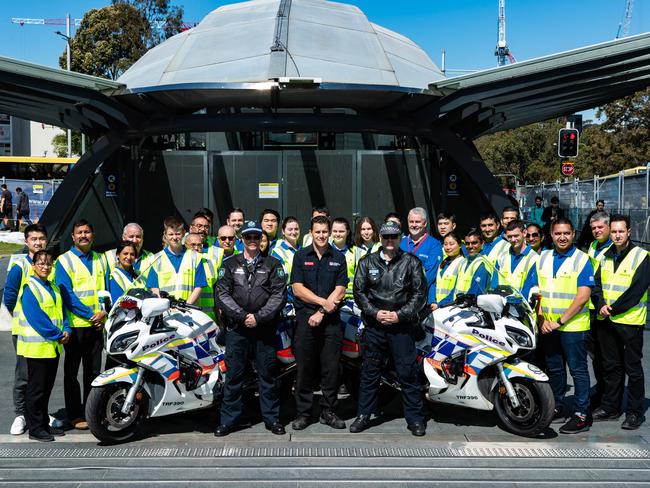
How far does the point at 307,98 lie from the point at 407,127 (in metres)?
1.85

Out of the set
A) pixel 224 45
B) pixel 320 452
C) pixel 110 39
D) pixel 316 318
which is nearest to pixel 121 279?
pixel 316 318

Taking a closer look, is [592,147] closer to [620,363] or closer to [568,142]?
[568,142]

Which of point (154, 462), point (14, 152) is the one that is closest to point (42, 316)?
point (154, 462)

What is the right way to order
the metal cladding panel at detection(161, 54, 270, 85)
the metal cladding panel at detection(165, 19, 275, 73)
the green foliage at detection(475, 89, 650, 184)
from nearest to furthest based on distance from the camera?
the metal cladding panel at detection(161, 54, 270, 85), the metal cladding panel at detection(165, 19, 275, 73), the green foliage at detection(475, 89, 650, 184)

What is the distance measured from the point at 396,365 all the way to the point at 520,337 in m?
1.13

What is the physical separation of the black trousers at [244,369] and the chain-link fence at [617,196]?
11.6 meters

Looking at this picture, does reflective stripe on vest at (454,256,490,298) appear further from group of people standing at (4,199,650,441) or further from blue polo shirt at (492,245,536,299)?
blue polo shirt at (492,245,536,299)

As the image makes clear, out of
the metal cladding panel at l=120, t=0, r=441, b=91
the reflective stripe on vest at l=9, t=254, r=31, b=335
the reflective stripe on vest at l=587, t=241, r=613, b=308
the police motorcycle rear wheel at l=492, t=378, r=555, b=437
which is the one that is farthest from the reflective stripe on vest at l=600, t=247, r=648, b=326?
the metal cladding panel at l=120, t=0, r=441, b=91

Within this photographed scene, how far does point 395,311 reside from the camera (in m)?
6.10

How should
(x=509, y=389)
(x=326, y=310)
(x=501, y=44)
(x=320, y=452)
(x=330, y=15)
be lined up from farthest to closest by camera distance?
(x=501, y=44) → (x=330, y=15) → (x=326, y=310) → (x=509, y=389) → (x=320, y=452)

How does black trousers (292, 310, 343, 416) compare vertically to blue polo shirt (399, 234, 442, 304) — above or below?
below

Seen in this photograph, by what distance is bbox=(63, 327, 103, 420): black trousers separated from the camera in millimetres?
6312

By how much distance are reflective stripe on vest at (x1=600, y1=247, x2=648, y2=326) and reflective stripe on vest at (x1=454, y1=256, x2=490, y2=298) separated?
114 centimetres

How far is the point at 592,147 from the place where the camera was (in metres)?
45.9
